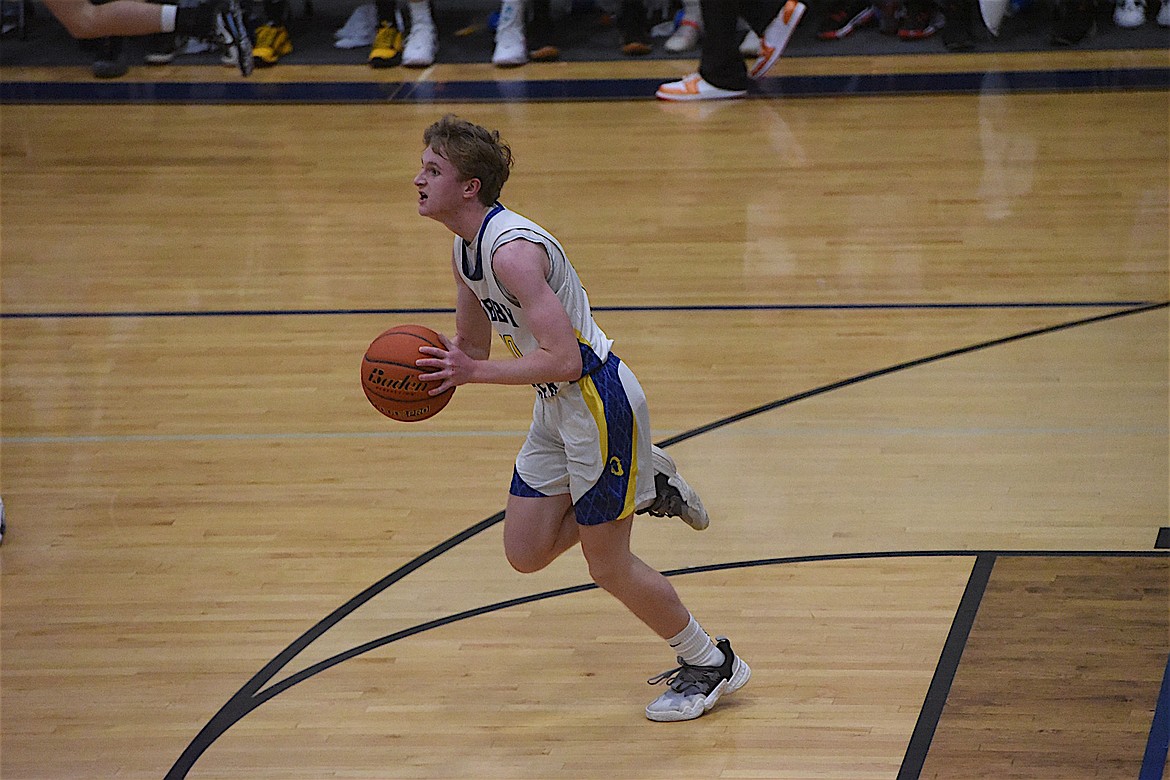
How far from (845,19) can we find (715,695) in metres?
7.68

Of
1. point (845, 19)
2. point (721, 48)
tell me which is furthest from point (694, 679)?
point (845, 19)

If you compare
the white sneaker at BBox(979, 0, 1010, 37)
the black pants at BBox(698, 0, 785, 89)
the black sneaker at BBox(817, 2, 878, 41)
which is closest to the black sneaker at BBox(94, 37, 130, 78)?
the black pants at BBox(698, 0, 785, 89)

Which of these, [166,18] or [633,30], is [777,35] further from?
[166,18]

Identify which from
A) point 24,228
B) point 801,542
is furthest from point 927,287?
point 24,228

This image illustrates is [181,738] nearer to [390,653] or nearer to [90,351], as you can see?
[390,653]

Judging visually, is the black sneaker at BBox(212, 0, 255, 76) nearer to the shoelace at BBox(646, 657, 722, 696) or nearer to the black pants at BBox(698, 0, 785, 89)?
the black pants at BBox(698, 0, 785, 89)

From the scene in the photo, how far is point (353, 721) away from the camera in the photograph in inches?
129

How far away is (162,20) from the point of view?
872 centimetres

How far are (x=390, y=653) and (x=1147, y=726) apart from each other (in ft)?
5.92

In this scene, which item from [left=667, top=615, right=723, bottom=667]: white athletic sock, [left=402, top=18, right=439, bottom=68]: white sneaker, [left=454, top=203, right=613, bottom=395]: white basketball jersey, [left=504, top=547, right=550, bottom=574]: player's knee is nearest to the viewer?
[left=454, top=203, right=613, bottom=395]: white basketball jersey

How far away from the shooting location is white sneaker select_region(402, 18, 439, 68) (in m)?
9.65

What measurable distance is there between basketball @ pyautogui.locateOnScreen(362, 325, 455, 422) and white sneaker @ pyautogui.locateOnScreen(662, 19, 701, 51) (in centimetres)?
726

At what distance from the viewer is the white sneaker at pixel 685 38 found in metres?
9.73

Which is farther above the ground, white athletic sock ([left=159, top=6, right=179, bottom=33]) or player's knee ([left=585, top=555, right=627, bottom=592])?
player's knee ([left=585, top=555, right=627, bottom=592])
